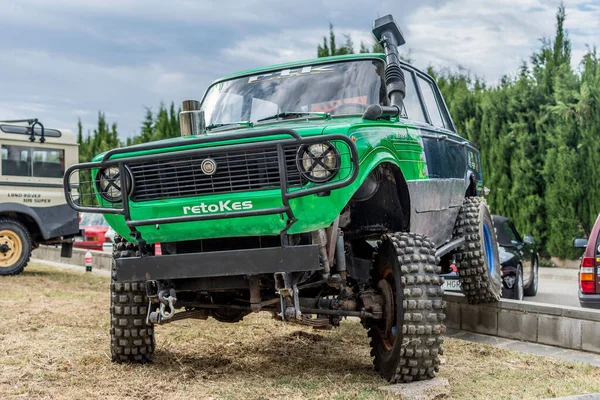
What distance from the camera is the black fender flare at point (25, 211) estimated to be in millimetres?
14492

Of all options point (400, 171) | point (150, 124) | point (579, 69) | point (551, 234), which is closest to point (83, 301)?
point (400, 171)

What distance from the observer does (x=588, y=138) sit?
1783cm

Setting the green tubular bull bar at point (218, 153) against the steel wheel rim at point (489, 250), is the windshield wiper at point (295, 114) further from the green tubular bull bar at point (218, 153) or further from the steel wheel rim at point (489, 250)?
the steel wheel rim at point (489, 250)

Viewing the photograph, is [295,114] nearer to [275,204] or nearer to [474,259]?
[275,204]

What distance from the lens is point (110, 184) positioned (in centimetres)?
562

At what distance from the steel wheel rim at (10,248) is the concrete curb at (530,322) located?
9.17 meters

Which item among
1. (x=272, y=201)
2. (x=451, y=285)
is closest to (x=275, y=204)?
(x=272, y=201)

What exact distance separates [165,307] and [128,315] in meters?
0.69

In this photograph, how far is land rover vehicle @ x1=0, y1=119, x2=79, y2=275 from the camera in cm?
1459

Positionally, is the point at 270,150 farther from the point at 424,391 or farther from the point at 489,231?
the point at 489,231

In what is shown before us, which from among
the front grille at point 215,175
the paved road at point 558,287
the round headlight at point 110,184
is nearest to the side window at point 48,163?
the paved road at point 558,287

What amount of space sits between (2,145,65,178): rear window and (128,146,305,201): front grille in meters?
10.4

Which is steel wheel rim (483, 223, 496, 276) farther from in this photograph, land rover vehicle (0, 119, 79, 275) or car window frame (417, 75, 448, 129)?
land rover vehicle (0, 119, 79, 275)

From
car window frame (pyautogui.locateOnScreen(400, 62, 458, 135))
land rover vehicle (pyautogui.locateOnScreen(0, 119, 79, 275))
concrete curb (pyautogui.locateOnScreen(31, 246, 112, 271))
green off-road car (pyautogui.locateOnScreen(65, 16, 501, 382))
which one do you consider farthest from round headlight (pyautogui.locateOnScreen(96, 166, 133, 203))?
concrete curb (pyautogui.locateOnScreen(31, 246, 112, 271))
